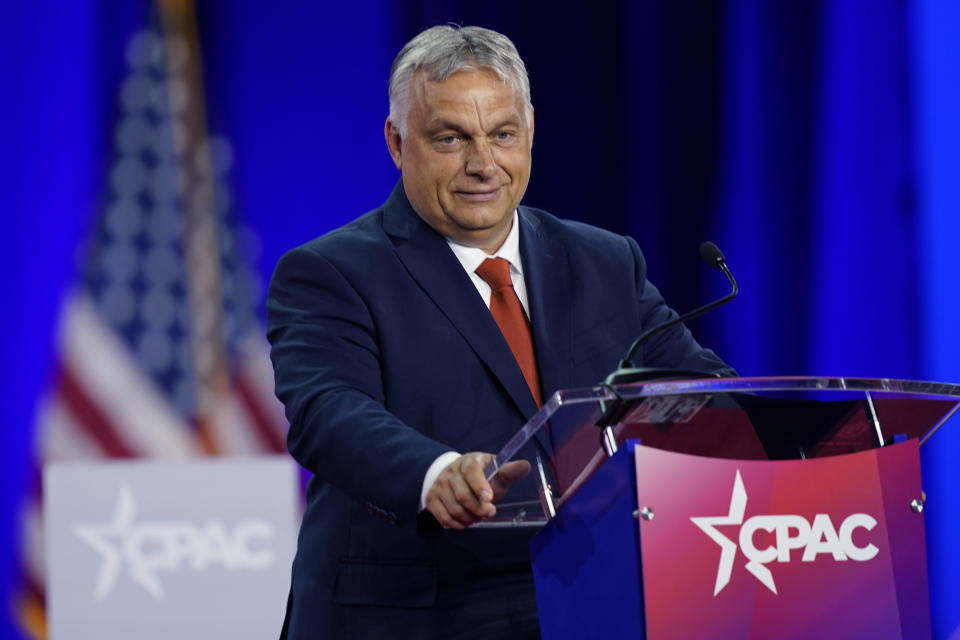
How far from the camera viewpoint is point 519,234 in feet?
6.54

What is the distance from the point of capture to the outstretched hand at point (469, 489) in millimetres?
1323

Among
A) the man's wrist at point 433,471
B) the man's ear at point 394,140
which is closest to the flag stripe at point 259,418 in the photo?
the man's ear at point 394,140

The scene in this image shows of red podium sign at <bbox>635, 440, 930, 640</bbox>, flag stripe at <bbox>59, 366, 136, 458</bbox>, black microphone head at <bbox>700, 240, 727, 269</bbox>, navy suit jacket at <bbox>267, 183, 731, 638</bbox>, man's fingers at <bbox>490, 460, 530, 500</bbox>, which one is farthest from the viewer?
flag stripe at <bbox>59, 366, 136, 458</bbox>

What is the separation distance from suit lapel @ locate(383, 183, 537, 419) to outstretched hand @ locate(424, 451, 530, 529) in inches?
13.3

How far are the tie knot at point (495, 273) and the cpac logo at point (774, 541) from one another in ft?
2.37

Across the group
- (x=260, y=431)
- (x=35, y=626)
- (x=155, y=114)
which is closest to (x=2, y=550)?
(x=35, y=626)

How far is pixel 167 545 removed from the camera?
150 inches

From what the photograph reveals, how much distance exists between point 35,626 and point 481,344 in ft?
9.04

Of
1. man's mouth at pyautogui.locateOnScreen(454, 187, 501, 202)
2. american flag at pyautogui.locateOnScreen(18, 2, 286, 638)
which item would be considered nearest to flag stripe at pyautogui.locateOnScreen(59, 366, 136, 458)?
american flag at pyautogui.locateOnScreen(18, 2, 286, 638)

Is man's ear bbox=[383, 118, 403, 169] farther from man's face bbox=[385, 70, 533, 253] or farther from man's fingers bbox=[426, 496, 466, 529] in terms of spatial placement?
man's fingers bbox=[426, 496, 466, 529]

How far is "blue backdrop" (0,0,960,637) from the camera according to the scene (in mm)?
3775

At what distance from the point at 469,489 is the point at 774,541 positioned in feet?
1.06

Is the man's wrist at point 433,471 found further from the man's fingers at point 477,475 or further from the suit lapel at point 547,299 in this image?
the suit lapel at point 547,299

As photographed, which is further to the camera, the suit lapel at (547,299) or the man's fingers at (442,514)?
the suit lapel at (547,299)
